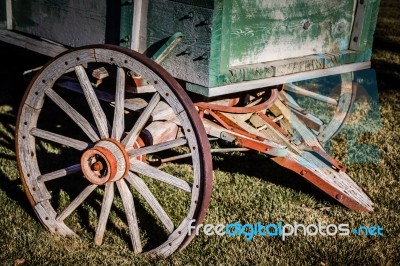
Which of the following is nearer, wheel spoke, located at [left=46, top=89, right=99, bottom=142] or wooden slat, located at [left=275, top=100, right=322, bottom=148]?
→ wheel spoke, located at [left=46, top=89, right=99, bottom=142]

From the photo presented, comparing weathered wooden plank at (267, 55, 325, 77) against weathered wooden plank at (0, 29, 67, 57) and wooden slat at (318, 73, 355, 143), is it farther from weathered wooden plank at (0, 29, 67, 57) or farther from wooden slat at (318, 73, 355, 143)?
weathered wooden plank at (0, 29, 67, 57)

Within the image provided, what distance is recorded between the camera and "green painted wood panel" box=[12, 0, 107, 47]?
10.1 feet

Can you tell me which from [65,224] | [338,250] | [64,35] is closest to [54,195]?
[65,224]

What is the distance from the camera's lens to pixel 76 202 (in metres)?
2.89

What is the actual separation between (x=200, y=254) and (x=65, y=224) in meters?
0.83

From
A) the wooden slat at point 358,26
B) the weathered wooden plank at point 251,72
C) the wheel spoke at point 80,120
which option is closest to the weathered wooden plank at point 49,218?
the wheel spoke at point 80,120

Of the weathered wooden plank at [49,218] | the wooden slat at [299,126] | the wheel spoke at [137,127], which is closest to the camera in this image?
the wheel spoke at [137,127]

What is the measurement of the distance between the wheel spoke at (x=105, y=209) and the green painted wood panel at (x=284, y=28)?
94 cm

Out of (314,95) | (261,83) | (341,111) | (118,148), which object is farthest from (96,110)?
(341,111)

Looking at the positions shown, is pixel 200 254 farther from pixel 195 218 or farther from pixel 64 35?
pixel 64 35

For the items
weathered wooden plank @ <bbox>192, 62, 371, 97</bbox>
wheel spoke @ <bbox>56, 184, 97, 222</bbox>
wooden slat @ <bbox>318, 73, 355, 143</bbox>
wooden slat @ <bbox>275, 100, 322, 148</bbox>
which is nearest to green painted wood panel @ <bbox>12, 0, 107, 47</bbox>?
weathered wooden plank @ <bbox>192, 62, 371, 97</bbox>

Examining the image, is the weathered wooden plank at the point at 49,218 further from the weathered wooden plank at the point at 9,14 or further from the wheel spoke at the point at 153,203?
the weathered wooden plank at the point at 9,14

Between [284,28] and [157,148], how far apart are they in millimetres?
1108

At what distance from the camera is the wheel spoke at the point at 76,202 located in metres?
2.85
